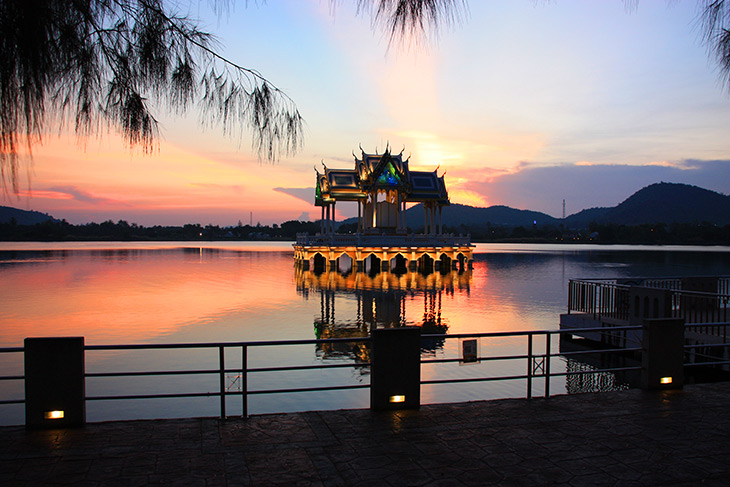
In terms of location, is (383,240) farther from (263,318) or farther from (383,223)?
(263,318)

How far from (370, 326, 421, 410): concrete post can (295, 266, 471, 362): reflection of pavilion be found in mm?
8642

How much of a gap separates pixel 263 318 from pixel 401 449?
19.4 metres

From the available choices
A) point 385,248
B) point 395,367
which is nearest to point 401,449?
point 395,367

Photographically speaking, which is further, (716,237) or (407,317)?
(716,237)

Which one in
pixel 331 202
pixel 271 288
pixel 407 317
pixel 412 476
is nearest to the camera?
pixel 412 476

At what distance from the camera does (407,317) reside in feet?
77.6

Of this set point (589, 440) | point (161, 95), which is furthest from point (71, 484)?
point (589, 440)

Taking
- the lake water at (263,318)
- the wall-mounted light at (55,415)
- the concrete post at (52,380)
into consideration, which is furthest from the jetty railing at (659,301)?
the wall-mounted light at (55,415)

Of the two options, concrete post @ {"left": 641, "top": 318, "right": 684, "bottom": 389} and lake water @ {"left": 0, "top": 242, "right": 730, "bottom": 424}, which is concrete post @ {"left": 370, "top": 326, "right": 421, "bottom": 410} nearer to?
concrete post @ {"left": 641, "top": 318, "right": 684, "bottom": 389}

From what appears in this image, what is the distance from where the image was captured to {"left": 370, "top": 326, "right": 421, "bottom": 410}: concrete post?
247 inches

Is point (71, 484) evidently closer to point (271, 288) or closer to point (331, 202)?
point (271, 288)

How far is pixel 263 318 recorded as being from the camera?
78.5 ft

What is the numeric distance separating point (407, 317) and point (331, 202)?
115 ft

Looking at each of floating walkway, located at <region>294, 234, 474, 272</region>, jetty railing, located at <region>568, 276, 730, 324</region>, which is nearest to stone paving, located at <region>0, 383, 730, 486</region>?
jetty railing, located at <region>568, 276, 730, 324</region>
